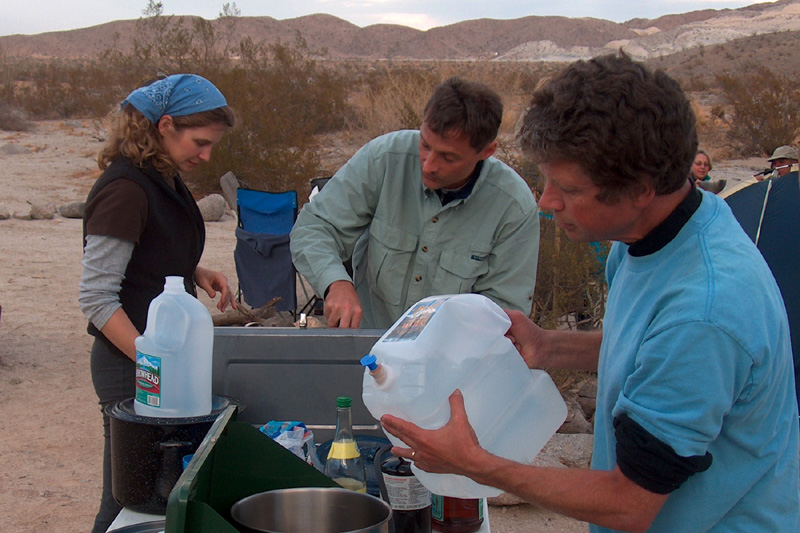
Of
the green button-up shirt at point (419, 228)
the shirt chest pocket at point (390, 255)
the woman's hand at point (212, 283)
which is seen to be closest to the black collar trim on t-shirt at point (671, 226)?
the green button-up shirt at point (419, 228)

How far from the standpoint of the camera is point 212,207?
11656mm

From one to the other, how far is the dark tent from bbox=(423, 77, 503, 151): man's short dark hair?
2.47 meters

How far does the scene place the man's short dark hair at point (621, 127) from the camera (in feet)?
4.59

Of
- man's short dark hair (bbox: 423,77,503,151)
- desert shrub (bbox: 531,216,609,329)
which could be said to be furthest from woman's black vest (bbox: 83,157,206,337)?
desert shrub (bbox: 531,216,609,329)

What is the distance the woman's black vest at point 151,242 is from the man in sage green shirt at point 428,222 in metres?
0.42

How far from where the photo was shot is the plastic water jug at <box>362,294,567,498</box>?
1.60m

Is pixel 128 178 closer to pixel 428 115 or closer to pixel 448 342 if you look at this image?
pixel 428 115

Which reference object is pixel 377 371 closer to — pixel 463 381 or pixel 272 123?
pixel 463 381

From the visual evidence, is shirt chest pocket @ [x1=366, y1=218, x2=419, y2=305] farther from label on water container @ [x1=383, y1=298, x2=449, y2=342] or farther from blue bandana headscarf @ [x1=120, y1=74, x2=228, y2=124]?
label on water container @ [x1=383, y1=298, x2=449, y2=342]

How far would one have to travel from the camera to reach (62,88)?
2567cm

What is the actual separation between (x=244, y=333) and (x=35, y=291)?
678cm

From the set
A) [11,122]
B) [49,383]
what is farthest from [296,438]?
[11,122]

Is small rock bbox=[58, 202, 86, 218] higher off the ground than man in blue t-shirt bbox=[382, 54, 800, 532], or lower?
lower

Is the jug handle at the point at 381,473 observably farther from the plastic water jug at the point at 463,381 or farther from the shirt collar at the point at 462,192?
Answer: the shirt collar at the point at 462,192
